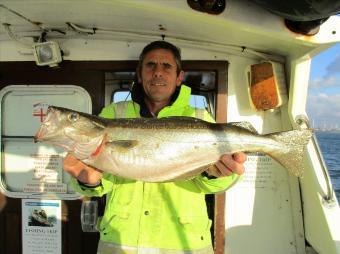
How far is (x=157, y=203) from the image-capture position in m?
3.06

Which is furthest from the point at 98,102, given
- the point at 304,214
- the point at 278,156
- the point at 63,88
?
the point at 304,214

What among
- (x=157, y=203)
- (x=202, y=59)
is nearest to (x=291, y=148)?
(x=157, y=203)

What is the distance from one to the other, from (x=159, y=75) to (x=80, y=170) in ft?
3.24

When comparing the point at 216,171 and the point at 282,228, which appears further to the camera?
the point at 282,228

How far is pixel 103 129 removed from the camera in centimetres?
279

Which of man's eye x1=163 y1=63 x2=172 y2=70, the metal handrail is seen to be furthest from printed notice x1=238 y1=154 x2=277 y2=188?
man's eye x1=163 y1=63 x2=172 y2=70

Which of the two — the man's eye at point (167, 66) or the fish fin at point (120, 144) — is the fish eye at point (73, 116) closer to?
the fish fin at point (120, 144)

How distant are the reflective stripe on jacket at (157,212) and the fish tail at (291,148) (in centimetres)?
40

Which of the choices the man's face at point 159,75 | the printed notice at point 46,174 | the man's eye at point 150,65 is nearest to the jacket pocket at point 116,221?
the man's face at point 159,75

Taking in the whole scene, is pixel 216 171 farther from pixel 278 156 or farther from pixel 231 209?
pixel 231 209

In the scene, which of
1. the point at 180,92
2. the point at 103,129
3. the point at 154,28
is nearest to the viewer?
the point at 103,129

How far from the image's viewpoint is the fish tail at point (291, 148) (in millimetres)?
2998

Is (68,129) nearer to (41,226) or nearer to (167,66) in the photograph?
(167,66)

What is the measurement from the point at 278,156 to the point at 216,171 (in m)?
0.49
